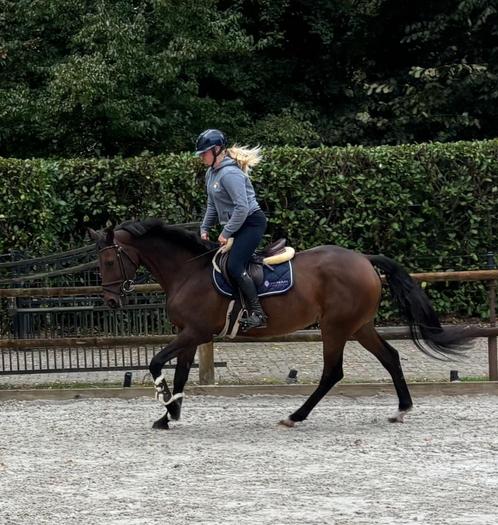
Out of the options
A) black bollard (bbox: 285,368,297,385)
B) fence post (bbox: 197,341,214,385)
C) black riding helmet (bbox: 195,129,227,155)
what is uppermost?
black riding helmet (bbox: 195,129,227,155)

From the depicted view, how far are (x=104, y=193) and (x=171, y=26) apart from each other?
14.2 feet

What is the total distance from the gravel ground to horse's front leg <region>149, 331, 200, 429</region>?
171 millimetres

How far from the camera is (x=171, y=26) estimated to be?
729 inches

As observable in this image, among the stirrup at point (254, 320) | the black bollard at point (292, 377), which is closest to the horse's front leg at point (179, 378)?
the stirrup at point (254, 320)

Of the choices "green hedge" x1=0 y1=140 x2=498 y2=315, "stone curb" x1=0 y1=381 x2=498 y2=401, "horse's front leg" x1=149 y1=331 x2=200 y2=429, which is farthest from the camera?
"green hedge" x1=0 y1=140 x2=498 y2=315

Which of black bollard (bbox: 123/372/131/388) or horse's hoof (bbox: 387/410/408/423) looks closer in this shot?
horse's hoof (bbox: 387/410/408/423)

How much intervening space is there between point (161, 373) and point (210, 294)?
2.75ft

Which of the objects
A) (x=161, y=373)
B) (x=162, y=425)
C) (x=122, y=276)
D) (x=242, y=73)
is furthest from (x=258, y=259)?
(x=242, y=73)

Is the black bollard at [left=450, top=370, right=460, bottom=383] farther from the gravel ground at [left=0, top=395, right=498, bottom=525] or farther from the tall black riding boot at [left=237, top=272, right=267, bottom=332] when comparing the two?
the tall black riding boot at [left=237, top=272, right=267, bottom=332]

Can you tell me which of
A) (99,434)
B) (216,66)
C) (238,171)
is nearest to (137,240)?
(238,171)

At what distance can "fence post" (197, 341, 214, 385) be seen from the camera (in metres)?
11.3

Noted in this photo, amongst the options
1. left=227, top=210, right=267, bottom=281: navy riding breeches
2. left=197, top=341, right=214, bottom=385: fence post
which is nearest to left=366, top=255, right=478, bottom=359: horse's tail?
left=227, top=210, right=267, bottom=281: navy riding breeches

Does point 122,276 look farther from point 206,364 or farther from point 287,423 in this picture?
point 206,364

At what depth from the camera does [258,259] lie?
9547 mm
